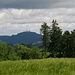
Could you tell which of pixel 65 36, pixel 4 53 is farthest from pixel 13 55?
pixel 65 36

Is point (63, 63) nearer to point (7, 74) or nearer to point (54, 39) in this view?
point (7, 74)

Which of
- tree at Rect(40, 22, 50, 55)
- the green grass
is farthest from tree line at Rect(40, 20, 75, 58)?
the green grass

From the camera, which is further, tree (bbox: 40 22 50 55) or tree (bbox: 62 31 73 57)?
tree (bbox: 40 22 50 55)

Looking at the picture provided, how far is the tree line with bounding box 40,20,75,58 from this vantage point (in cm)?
10731

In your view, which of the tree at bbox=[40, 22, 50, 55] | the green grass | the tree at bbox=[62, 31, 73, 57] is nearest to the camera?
the green grass

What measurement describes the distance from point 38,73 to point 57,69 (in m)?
1.74

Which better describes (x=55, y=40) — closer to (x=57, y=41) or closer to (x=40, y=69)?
(x=57, y=41)

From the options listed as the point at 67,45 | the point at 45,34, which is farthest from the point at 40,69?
the point at 45,34

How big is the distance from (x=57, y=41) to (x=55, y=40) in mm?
1436

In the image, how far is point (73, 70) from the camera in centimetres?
1709

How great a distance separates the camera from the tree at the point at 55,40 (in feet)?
369

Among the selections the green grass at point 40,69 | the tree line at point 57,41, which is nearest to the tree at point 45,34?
the tree line at point 57,41

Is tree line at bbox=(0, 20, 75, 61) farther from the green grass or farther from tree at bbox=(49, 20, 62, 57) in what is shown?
the green grass

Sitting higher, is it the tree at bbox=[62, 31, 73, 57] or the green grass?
the green grass
